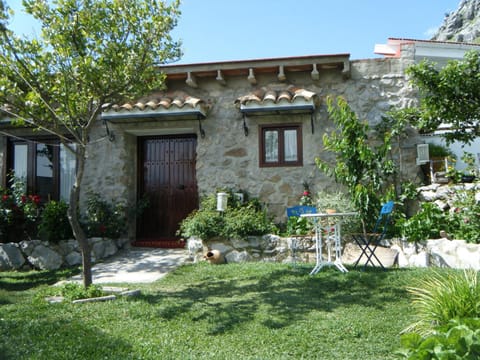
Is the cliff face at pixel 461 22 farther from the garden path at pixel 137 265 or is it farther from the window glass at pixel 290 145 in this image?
the garden path at pixel 137 265

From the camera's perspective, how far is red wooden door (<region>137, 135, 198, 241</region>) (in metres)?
8.89

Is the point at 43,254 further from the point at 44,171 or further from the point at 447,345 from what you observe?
the point at 447,345

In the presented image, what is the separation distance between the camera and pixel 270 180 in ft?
26.8

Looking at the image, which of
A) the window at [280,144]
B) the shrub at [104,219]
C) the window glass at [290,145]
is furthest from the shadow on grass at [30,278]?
the window glass at [290,145]

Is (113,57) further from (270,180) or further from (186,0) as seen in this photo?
(270,180)

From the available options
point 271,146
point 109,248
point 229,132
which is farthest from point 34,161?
point 271,146

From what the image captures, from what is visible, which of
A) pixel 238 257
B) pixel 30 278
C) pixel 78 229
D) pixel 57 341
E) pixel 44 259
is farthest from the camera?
pixel 44 259

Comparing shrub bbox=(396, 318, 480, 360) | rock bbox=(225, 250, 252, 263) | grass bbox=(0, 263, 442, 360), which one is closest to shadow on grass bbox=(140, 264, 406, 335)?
grass bbox=(0, 263, 442, 360)

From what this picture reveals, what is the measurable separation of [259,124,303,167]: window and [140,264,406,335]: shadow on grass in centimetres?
295

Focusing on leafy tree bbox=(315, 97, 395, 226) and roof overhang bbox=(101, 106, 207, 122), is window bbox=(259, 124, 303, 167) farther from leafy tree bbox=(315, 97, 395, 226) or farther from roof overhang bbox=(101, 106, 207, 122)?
roof overhang bbox=(101, 106, 207, 122)

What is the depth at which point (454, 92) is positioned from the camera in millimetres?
5434

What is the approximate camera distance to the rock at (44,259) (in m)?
7.48

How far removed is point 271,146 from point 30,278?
16.5 feet

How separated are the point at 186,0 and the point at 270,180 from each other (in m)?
3.87
